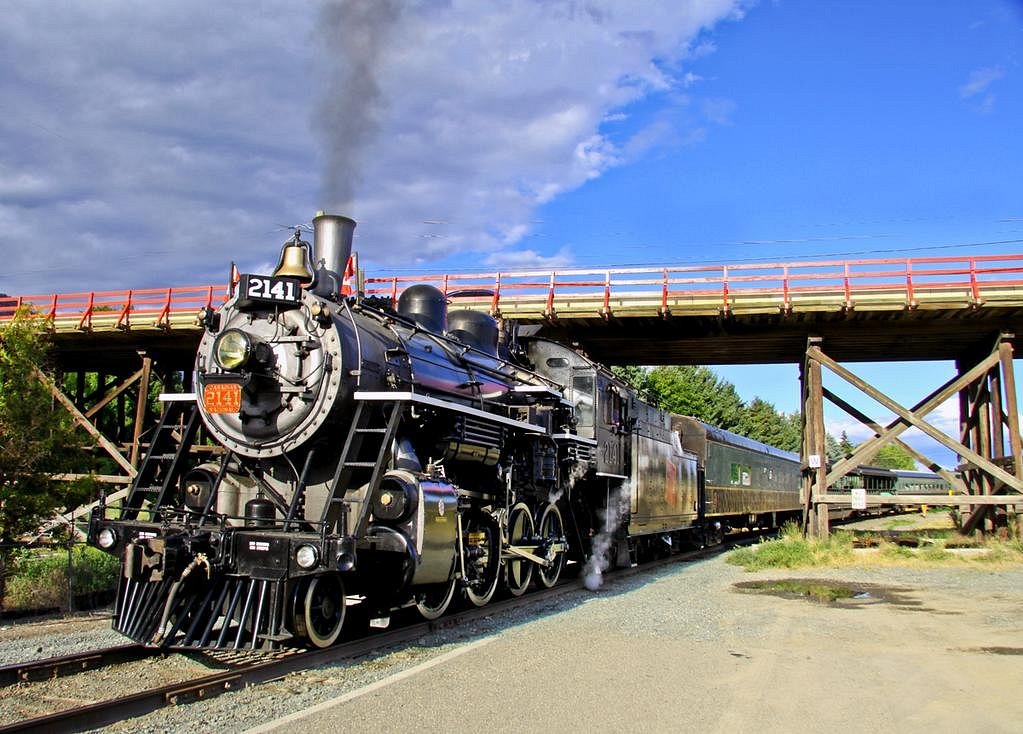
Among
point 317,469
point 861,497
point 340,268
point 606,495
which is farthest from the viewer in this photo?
point 861,497

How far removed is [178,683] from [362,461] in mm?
2450

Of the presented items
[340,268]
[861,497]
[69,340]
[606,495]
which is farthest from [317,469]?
[69,340]

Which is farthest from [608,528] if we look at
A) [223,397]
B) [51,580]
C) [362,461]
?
[51,580]

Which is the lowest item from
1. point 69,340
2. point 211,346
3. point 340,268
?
point 211,346

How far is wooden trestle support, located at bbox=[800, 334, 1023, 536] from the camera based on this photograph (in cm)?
1673

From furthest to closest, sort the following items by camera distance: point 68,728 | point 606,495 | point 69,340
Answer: point 69,340, point 606,495, point 68,728

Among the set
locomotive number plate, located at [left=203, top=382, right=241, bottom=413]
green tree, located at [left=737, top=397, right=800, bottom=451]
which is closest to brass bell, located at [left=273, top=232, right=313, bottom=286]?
locomotive number plate, located at [left=203, top=382, right=241, bottom=413]

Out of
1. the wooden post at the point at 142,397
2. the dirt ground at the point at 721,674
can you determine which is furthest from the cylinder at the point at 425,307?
the wooden post at the point at 142,397

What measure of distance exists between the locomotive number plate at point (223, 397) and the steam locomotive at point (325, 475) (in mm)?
12

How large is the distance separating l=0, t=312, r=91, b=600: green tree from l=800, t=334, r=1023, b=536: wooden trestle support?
13.6 m

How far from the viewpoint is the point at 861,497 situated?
16609 mm

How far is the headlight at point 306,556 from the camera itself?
19.5 feet

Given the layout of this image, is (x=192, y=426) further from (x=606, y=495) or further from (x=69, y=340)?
(x=69, y=340)

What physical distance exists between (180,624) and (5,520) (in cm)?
559
